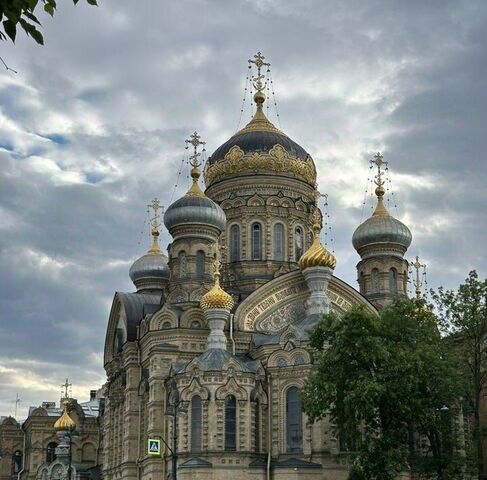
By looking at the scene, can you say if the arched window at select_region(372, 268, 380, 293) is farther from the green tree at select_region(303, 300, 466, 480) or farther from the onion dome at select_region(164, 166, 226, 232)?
the green tree at select_region(303, 300, 466, 480)

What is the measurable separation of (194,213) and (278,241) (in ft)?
17.5

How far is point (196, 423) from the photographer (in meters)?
33.7

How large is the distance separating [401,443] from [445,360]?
2909mm

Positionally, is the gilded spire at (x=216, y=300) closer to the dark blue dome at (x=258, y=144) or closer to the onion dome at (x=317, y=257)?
the onion dome at (x=317, y=257)

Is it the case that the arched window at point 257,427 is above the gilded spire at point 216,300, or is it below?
below

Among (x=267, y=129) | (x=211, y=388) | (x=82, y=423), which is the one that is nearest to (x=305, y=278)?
(x=211, y=388)

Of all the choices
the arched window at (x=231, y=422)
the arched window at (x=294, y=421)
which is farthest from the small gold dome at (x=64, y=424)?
the arched window at (x=294, y=421)

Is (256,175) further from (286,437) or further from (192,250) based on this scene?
(286,437)

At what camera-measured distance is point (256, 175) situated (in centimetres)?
4441

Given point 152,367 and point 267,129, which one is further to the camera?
point 267,129

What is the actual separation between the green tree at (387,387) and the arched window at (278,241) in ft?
52.9

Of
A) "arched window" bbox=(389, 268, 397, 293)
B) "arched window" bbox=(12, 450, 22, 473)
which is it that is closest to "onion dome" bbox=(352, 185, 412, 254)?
"arched window" bbox=(389, 268, 397, 293)

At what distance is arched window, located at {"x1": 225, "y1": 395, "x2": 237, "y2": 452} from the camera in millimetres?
33625

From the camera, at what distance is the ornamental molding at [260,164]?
146 ft
